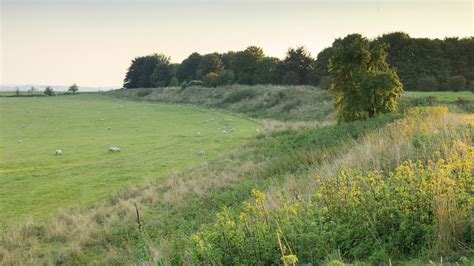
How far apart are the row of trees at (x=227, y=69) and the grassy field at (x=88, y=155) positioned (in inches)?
1497

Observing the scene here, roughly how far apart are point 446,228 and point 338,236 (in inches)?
66.9

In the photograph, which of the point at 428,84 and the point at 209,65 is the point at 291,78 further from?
the point at 209,65

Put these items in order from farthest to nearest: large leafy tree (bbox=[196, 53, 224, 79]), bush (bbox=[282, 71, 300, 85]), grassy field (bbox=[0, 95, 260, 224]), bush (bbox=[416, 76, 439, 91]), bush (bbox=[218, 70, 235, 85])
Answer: large leafy tree (bbox=[196, 53, 224, 79]), bush (bbox=[218, 70, 235, 85]), bush (bbox=[282, 71, 300, 85]), bush (bbox=[416, 76, 439, 91]), grassy field (bbox=[0, 95, 260, 224])

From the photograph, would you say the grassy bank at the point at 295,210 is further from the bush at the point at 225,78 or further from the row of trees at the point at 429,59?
the bush at the point at 225,78

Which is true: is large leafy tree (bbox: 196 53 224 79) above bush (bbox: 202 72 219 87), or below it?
above

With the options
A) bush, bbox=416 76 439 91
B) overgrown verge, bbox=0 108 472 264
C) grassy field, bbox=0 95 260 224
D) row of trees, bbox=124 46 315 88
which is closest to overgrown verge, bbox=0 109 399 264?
overgrown verge, bbox=0 108 472 264

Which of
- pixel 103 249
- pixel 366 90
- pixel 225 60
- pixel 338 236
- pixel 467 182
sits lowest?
pixel 103 249

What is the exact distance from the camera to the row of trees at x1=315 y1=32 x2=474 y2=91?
59.8 m

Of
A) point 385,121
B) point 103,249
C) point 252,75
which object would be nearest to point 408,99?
point 385,121

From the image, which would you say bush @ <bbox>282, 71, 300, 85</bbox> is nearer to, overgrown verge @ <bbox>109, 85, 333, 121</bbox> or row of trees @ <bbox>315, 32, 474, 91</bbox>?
overgrown verge @ <bbox>109, 85, 333, 121</bbox>

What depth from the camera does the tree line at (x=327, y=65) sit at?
59500mm

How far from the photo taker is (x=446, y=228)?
6121 millimetres

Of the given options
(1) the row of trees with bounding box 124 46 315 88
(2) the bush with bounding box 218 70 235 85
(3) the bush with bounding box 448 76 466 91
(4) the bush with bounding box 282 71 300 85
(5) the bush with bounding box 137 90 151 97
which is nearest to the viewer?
(3) the bush with bounding box 448 76 466 91

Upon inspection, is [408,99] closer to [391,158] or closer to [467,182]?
[391,158]
